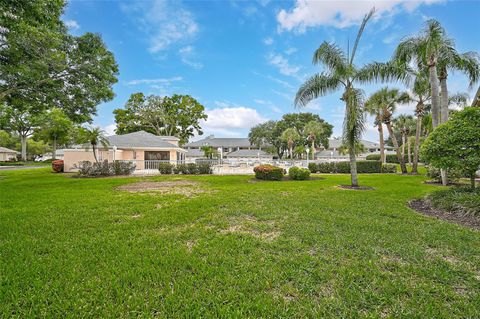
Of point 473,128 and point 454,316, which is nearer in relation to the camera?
point 454,316

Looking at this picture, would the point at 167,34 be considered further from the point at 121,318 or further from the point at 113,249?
the point at 121,318

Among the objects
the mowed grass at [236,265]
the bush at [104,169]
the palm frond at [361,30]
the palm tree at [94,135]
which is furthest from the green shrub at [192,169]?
the palm frond at [361,30]

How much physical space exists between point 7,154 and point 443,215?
71.7 metres

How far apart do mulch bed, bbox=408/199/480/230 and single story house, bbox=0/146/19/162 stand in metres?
67.1

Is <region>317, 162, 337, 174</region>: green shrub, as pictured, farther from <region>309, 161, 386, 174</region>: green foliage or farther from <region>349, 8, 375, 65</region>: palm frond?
<region>349, 8, 375, 65</region>: palm frond

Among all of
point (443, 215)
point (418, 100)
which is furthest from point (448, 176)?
point (418, 100)

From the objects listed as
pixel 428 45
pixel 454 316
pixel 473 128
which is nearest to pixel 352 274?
pixel 454 316

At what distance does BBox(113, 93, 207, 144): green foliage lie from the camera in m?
40.6

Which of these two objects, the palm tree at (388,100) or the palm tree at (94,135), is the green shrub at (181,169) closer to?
the palm tree at (94,135)

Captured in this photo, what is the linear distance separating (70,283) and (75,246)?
130 centimetres

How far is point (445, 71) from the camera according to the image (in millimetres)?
11500

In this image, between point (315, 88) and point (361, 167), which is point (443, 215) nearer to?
point (315, 88)

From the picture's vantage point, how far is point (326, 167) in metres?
21.0

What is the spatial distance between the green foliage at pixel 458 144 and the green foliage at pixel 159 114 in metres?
39.4
